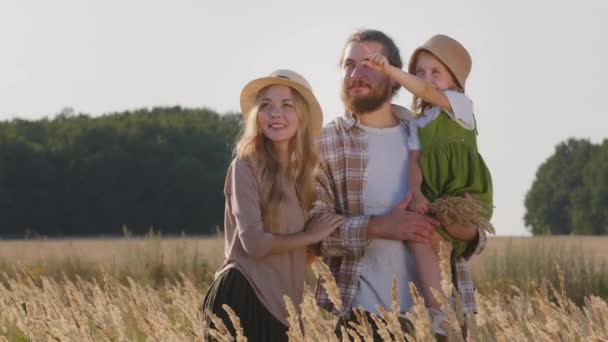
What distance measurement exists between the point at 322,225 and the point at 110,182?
5537 cm

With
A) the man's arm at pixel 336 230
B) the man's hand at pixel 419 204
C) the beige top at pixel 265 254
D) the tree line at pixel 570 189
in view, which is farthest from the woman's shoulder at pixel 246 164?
the tree line at pixel 570 189

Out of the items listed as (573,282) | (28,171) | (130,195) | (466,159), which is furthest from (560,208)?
(466,159)

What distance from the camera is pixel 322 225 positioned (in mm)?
4895

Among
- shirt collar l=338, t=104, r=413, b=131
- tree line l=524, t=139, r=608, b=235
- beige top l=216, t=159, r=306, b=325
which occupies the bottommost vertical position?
tree line l=524, t=139, r=608, b=235

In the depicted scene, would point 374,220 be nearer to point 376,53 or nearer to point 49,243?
point 376,53

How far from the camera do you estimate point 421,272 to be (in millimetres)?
5031

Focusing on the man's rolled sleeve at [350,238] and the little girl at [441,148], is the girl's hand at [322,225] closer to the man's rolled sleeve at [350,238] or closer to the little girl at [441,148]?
the man's rolled sleeve at [350,238]

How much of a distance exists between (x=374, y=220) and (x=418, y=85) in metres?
0.56

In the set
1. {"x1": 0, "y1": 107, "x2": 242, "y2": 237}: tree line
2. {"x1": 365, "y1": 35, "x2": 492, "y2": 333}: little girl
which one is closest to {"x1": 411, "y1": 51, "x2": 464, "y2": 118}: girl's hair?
{"x1": 365, "y1": 35, "x2": 492, "y2": 333}: little girl

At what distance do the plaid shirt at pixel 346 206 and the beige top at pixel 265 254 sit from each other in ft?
0.46

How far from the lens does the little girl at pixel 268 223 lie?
483 centimetres

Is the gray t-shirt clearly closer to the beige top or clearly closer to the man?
the man

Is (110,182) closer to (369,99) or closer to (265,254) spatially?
(369,99)

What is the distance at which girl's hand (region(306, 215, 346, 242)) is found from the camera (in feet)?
16.0
